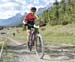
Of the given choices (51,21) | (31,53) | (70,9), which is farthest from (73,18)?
(31,53)

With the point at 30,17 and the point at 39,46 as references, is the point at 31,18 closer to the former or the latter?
the point at 30,17

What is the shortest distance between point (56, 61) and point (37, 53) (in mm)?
1749

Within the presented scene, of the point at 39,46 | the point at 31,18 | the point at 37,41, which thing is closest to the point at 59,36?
the point at 37,41

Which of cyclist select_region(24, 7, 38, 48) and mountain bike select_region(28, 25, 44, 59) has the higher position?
cyclist select_region(24, 7, 38, 48)

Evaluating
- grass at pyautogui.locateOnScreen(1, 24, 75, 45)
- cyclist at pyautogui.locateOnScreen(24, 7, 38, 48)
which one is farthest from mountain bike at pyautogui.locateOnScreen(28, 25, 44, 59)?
grass at pyautogui.locateOnScreen(1, 24, 75, 45)

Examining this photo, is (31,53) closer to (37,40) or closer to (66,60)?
(37,40)

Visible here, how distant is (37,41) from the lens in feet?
41.2

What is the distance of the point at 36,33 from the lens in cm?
1252

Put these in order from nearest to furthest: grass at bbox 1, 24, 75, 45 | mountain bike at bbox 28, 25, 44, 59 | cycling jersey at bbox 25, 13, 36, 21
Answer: mountain bike at bbox 28, 25, 44, 59 → cycling jersey at bbox 25, 13, 36, 21 → grass at bbox 1, 24, 75, 45

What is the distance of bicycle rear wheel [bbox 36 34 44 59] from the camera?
1195cm

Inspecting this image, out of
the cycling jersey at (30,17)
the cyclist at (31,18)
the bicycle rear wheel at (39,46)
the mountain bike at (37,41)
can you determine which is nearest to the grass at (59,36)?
the mountain bike at (37,41)

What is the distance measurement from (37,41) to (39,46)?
284 mm

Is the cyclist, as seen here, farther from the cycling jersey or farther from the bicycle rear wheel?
the bicycle rear wheel

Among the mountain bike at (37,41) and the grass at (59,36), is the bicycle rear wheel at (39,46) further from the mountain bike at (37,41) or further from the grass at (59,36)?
the grass at (59,36)
